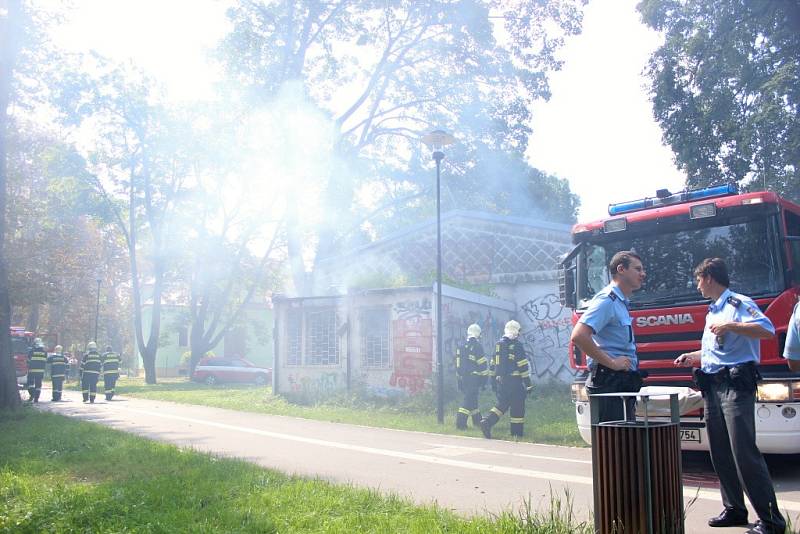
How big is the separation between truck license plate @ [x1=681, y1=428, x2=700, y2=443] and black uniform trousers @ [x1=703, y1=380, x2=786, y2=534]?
6.12 ft

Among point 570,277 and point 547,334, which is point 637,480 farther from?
point 547,334

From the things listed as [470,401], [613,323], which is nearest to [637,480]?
[613,323]

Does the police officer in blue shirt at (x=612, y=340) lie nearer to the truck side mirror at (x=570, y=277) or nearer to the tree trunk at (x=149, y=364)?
the truck side mirror at (x=570, y=277)

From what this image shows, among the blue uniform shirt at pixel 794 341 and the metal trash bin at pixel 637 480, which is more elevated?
the blue uniform shirt at pixel 794 341

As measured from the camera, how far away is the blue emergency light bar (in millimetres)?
7895

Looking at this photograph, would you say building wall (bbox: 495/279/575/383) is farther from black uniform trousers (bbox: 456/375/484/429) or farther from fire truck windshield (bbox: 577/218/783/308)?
fire truck windshield (bbox: 577/218/783/308)

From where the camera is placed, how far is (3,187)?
14.4 m

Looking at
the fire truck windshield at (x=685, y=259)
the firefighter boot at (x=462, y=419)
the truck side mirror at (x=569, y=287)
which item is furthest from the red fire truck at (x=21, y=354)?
the fire truck windshield at (x=685, y=259)

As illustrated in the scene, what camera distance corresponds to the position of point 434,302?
16438 millimetres

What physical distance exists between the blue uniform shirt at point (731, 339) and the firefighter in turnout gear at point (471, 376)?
281 inches

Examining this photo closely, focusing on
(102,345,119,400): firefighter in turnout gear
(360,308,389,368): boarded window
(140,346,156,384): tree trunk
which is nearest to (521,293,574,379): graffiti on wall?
(360,308,389,368): boarded window

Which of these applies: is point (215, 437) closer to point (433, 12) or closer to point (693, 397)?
point (693, 397)

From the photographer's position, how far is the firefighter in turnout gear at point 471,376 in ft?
39.5

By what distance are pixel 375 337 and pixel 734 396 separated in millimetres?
13369
